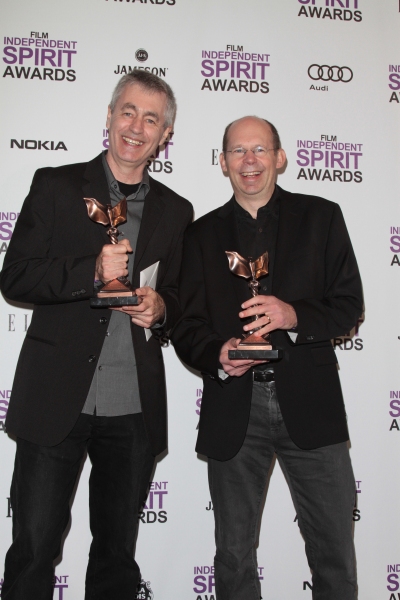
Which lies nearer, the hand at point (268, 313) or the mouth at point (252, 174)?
the hand at point (268, 313)

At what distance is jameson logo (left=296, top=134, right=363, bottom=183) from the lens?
121 inches

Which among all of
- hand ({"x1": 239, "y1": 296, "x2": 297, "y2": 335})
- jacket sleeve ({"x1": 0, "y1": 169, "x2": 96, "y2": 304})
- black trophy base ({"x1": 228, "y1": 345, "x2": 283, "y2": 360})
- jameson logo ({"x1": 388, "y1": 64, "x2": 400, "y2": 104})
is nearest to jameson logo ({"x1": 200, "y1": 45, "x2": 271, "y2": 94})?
jameson logo ({"x1": 388, "y1": 64, "x2": 400, "y2": 104})

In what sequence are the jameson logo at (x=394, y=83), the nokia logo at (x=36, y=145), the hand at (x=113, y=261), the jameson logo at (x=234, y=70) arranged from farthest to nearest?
1. the jameson logo at (x=394, y=83)
2. the jameson logo at (x=234, y=70)
3. the nokia logo at (x=36, y=145)
4. the hand at (x=113, y=261)

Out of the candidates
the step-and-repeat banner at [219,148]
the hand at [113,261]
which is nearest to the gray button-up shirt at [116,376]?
the hand at [113,261]

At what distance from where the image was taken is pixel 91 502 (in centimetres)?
225

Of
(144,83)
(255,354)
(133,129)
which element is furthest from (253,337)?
(144,83)

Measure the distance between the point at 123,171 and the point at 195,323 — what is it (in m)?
0.68

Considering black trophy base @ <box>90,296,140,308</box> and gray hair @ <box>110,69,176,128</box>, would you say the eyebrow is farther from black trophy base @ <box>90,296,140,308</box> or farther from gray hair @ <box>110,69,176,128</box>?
black trophy base @ <box>90,296,140,308</box>

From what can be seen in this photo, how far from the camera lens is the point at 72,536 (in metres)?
2.88

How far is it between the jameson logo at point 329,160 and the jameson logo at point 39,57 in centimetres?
128

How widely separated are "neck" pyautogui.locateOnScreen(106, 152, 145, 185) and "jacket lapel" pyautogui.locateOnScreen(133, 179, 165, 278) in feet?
0.29

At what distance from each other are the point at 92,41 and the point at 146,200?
1.19 m

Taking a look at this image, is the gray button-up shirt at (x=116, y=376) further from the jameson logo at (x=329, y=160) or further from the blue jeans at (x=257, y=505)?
the jameson logo at (x=329, y=160)

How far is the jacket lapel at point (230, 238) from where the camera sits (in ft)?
7.22
